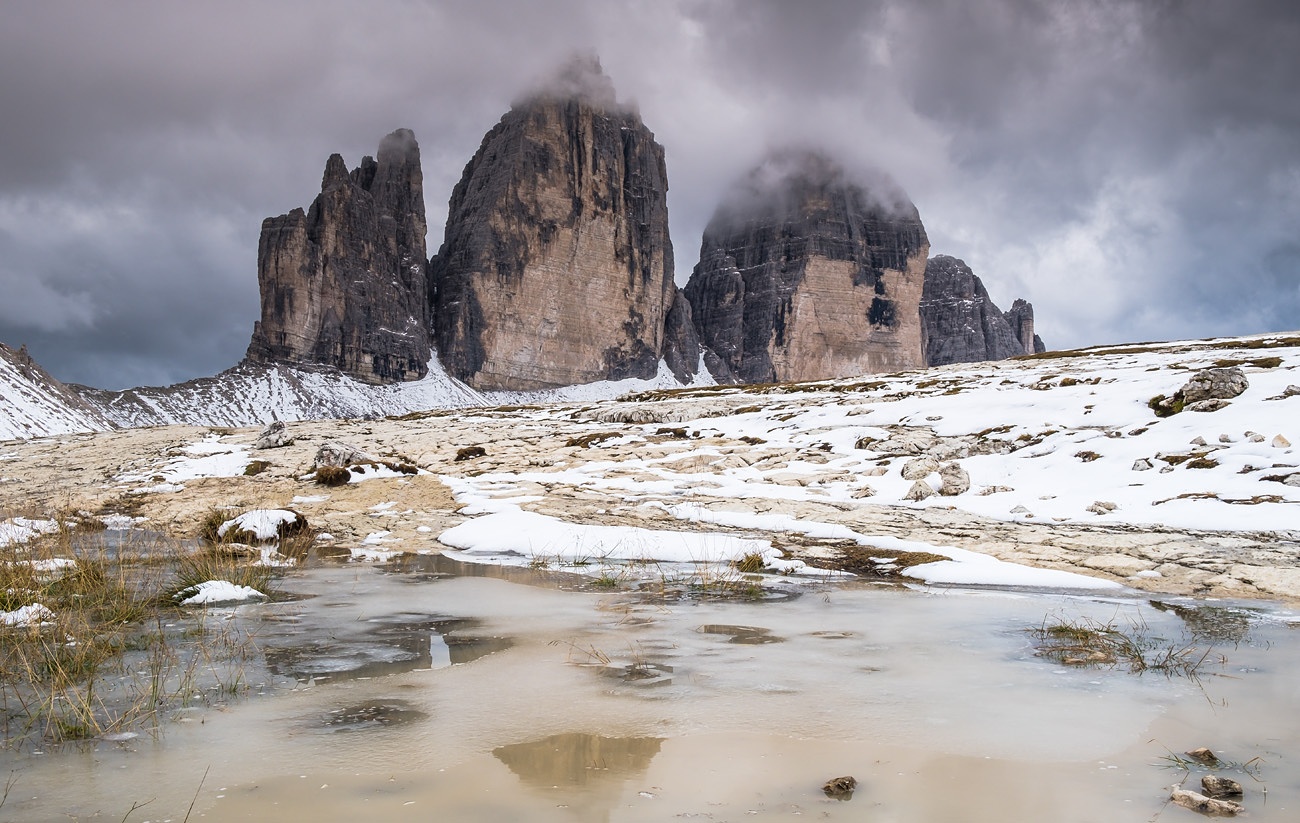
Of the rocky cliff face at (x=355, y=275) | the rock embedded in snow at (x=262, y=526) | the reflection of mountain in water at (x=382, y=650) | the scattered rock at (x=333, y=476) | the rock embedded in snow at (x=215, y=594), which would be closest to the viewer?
the reflection of mountain in water at (x=382, y=650)

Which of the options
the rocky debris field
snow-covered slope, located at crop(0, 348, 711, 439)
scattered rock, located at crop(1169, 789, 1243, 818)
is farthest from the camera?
snow-covered slope, located at crop(0, 348, 711, 439)

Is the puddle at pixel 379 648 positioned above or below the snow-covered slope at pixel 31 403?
below

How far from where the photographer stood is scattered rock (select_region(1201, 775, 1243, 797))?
9.84 ft

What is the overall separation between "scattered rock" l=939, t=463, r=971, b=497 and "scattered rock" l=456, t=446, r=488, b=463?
14.1m

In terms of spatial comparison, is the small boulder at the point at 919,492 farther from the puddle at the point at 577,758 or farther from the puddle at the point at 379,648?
the puddle at the point at 577,758

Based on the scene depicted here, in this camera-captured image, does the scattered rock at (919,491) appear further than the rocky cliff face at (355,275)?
No

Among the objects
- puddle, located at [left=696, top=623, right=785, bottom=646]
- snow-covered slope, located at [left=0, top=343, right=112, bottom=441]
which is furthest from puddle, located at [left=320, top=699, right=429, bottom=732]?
snow-covered slope, located at [left=0, top=343, right=112, bottom=441]

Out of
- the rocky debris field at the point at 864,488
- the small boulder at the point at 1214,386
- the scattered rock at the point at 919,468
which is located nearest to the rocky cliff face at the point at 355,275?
the rocky debris field at the point at 864,488

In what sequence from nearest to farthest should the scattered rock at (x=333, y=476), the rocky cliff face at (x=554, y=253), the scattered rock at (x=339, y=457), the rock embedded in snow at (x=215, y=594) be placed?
1. the rock embedded in snow at (x=215, y=594)
2. the scattered rock at (x=333, y=476)
3. the scattered rock at (x=339, y=457)
4. the rocky cliff face at (x=554, y=253)

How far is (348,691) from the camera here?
4.51 m

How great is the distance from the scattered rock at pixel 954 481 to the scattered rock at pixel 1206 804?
1258 cm

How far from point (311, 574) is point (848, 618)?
21.5ft

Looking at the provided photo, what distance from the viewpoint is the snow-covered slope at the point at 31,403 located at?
3900 cm

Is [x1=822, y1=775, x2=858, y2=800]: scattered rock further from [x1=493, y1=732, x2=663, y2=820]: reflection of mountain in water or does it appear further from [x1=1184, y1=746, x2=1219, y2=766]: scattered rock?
[x1=1184, y1=746, x2=1219, y2=766]: scattered rock
